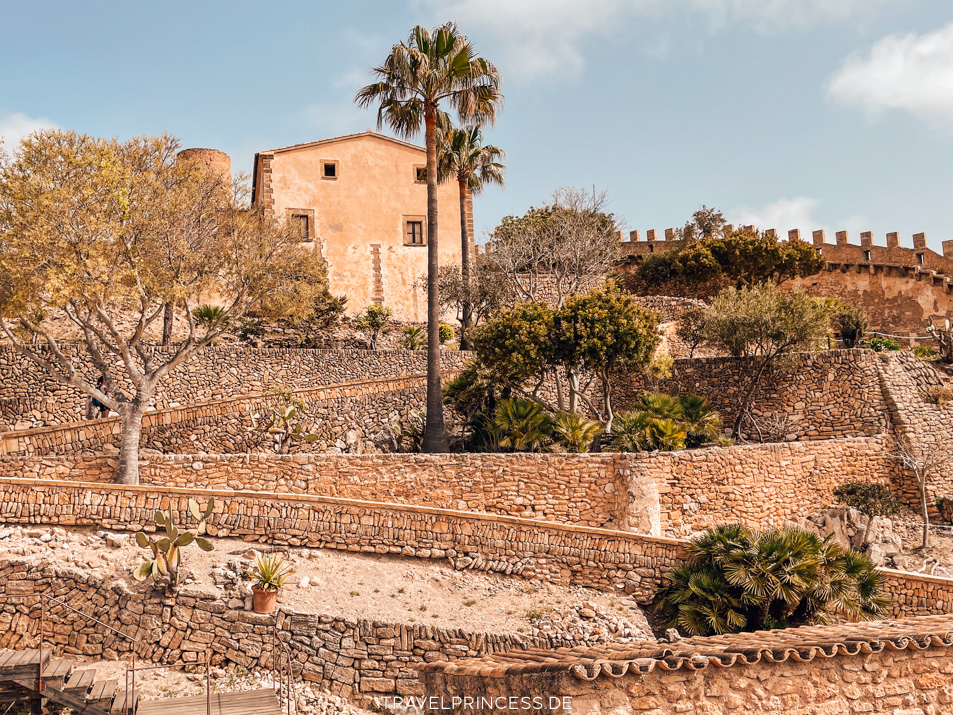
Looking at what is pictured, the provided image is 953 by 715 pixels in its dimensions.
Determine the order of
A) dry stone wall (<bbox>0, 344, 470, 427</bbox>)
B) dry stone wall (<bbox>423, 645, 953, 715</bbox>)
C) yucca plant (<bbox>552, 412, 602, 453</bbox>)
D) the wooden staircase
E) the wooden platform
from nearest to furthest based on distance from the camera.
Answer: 1. dry stone wall (<bbox>423, 645, 953, 715</bbox>)
2. the wooden platform
3. the wooden staircase
4. yucca plant (<bbox>552, 412, 602, 453</bbox>)
5. dry stone wall (<bbox>0, 344, 470, 427</bbox>)

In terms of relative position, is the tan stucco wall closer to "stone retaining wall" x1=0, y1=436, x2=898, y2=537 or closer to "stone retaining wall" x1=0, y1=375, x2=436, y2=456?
"stone retaining wall" x1=0, y1=375, x2=436, y2=456

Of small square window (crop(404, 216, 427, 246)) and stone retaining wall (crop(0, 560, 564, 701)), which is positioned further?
small square window (crop(404, 216, 427, 246))

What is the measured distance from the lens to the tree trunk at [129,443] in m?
16.2

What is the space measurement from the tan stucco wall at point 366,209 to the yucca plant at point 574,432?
50.9ft

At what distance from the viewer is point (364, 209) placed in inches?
1329

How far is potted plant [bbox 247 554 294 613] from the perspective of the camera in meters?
12.3

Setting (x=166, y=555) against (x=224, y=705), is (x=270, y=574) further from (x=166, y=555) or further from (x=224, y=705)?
(x=224, y=705)

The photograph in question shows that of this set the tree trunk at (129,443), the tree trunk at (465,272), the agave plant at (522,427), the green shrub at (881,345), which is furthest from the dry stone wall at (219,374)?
the green shrub at (881,345)

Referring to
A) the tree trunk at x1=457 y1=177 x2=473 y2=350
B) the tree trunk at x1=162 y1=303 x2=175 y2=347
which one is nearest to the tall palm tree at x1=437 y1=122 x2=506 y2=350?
the tree trunk at x1=457 y1=177 x2=473 y2=350

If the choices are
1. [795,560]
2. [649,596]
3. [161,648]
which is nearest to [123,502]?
[161,648]

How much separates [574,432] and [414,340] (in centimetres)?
1057

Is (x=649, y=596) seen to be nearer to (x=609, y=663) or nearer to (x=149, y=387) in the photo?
(x=609, y=663)

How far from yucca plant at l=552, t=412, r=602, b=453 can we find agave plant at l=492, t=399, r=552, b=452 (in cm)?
28

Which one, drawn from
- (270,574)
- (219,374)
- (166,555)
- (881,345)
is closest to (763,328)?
(881,345)
